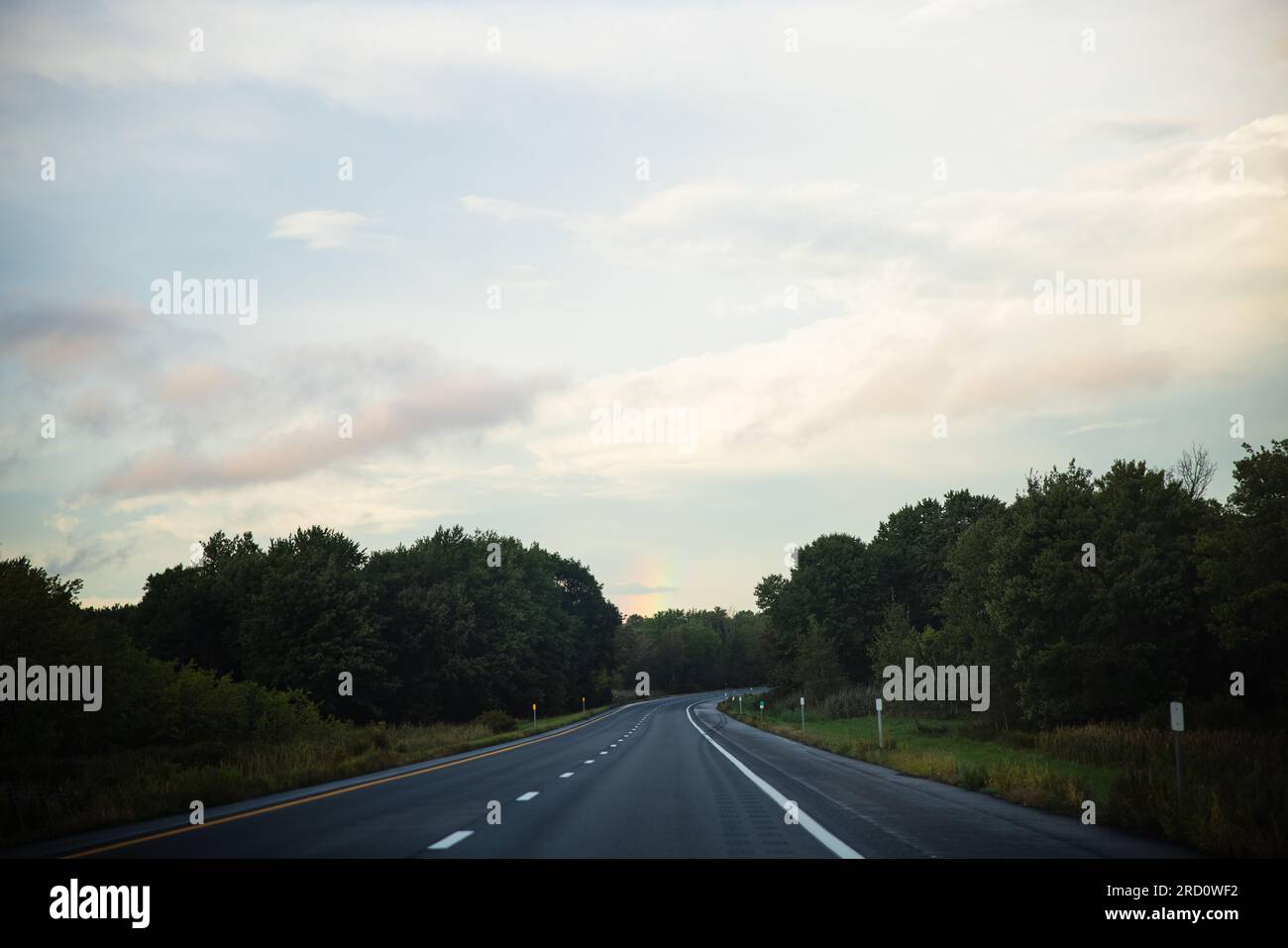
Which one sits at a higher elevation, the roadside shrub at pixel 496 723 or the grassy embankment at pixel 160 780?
the grassy embankment at pixel 160 780

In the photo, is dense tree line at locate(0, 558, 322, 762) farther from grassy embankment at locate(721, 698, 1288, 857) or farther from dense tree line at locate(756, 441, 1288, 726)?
dense tree line at locate(756, 441, 1288, 726)

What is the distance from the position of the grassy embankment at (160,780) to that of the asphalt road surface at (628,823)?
83 cm

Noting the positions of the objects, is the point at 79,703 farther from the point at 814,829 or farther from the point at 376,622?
the point at 376,622

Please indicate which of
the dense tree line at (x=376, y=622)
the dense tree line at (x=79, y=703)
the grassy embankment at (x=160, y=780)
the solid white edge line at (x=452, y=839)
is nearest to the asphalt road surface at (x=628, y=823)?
the solid white edge line at (x=452, y=839)

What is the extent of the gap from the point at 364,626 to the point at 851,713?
3489 centimetres

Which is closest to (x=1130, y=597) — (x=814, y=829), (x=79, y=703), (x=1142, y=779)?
(x=1142, y=779)

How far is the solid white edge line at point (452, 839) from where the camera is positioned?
11102mm

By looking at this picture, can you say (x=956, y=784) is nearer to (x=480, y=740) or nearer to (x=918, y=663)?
(x=480, y=740)

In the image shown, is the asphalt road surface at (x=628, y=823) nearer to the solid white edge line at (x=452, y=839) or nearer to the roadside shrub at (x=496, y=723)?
the solid white edge line at (x=452, y=839)

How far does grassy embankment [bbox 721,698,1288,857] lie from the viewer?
10.9 metres

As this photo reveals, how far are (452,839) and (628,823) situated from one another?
2619mm

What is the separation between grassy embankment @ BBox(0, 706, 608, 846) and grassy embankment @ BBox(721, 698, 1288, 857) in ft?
44.5

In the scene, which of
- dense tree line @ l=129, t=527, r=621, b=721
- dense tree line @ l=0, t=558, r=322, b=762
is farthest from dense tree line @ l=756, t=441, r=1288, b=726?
dense tree line @ l=129, t=527, r=621, b=721
